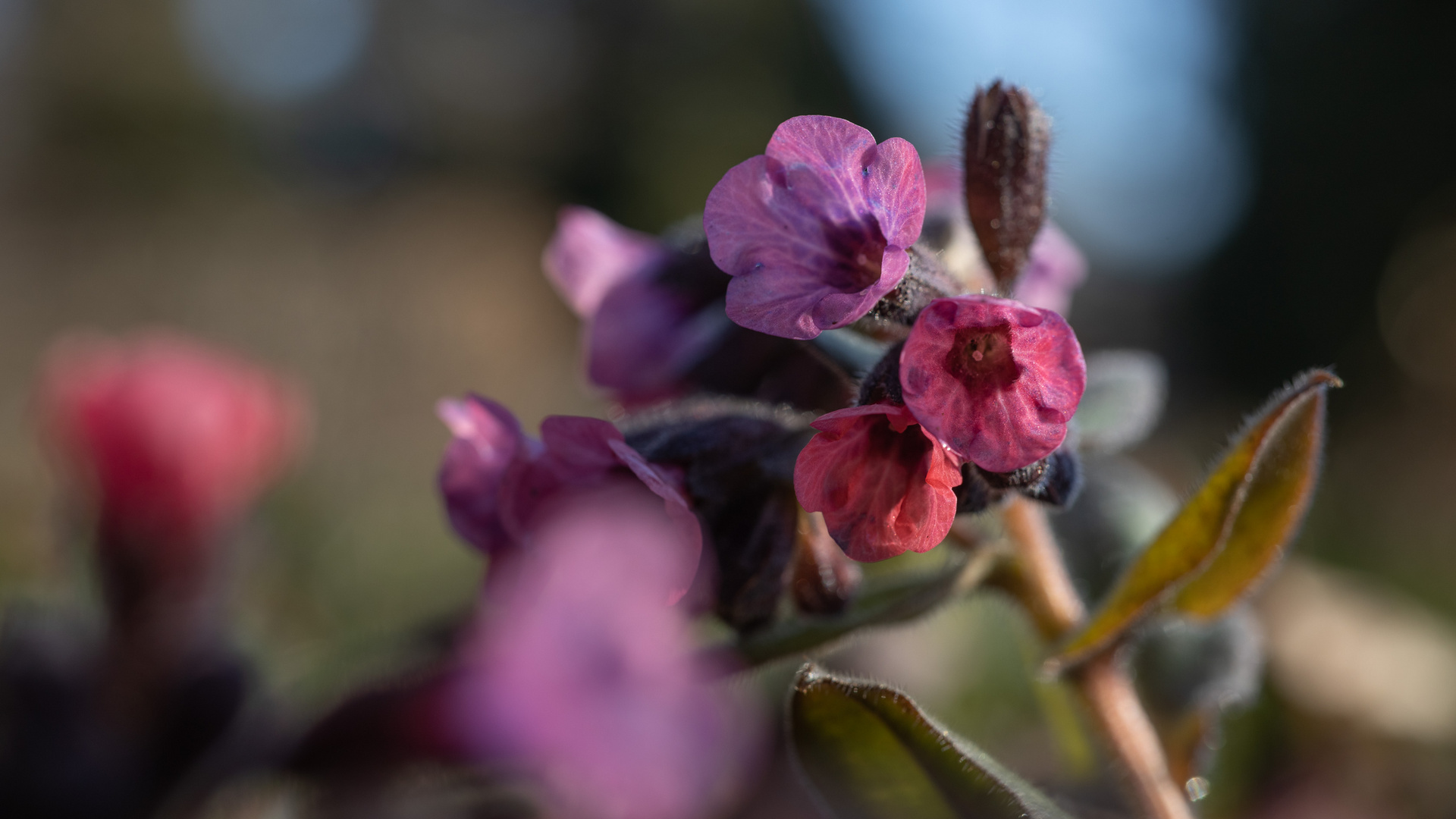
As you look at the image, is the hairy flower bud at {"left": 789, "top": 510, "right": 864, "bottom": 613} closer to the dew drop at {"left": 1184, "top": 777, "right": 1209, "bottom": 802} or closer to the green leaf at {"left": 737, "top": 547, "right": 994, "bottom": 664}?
the green leaf at {"left": 737, "top": 547, "right": 994, "bottom": 664}

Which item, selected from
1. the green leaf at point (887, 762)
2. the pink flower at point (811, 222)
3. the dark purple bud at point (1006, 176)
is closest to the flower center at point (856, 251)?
the pink flower at point (811, 222)

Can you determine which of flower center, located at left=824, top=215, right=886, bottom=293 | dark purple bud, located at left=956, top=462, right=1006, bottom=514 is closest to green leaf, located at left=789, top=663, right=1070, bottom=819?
dark purple bud, located at left=956, top=462, right=1006, bottom=514

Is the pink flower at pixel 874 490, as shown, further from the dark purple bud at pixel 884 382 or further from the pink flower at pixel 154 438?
the pink flower at pixel 154 438

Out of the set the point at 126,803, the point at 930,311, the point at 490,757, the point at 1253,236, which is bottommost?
the point at 1253,236

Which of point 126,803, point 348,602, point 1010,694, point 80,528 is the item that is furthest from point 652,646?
point 348,602

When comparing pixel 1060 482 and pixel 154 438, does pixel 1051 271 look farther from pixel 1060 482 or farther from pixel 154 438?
pixel 154 438

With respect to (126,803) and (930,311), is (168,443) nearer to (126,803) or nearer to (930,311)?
(126,803)

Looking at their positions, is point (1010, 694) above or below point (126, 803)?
below
